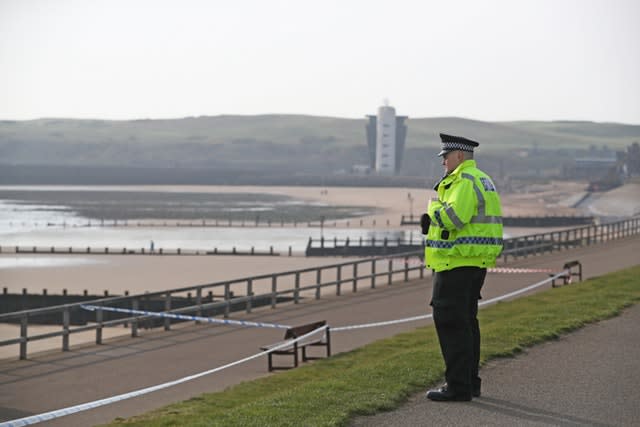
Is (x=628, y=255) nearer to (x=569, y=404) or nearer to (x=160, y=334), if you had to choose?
(x=160, y=334)

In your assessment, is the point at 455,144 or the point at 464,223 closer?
the point at 464,223

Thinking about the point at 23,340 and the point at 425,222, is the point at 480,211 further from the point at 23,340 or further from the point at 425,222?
the point at 23,340

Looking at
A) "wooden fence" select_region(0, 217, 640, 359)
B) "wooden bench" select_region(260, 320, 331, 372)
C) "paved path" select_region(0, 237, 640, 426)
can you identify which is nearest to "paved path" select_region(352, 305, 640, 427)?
"wooden bench" select_region(260, 320, 331, 372)

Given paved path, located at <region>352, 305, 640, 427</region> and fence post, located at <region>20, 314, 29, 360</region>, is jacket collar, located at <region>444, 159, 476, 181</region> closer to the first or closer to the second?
paved path, located at <region>352, 305, 640, 427</region>

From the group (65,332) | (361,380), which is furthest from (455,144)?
(65,332)

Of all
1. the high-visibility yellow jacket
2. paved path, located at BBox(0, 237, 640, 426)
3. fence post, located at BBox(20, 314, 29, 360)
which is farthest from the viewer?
fence post, located at BBox(20, 314, 29, 360)

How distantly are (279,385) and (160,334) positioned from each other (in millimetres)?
7346

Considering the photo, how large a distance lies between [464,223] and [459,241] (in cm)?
19

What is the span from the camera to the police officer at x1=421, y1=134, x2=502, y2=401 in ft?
28.7

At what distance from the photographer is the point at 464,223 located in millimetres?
8711

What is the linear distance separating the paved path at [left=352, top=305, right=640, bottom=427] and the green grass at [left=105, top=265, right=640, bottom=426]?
0.28 meters

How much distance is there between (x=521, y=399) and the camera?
951 cm

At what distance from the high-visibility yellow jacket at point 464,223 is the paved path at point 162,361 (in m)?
4.25

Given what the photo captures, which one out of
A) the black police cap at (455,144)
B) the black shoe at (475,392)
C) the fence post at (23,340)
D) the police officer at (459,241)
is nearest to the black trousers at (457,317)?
the police officer at (459,241)
